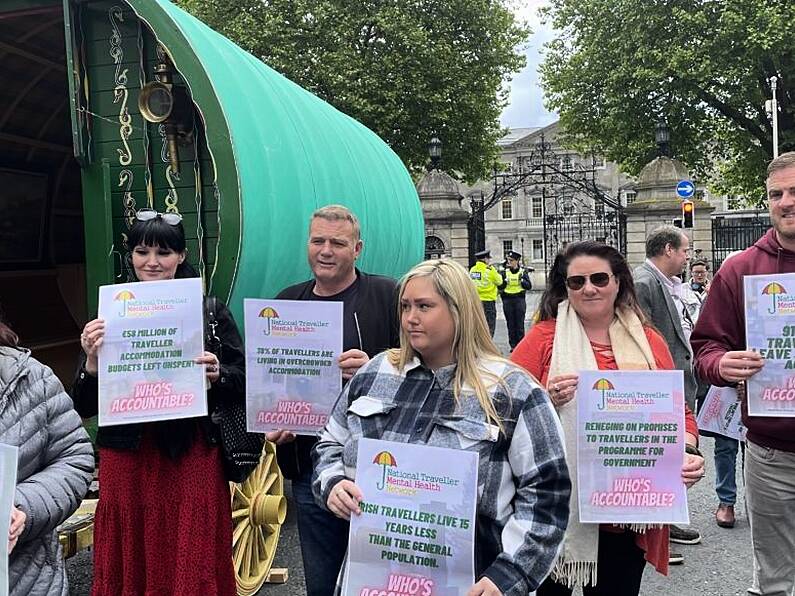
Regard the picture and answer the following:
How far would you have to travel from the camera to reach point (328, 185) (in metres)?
4.40

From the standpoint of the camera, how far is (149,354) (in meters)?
2.56

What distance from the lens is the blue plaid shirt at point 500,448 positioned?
1866 millimetres

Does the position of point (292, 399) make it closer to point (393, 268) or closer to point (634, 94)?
point (393, 268)

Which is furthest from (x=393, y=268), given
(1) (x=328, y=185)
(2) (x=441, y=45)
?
(2) (x=441, y=45)

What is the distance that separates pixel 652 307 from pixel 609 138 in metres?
20.4

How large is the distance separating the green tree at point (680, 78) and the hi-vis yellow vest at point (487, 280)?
1055cm

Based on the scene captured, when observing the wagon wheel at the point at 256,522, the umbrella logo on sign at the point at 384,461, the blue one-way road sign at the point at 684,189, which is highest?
the blue one-way road sign at the point at 684,189

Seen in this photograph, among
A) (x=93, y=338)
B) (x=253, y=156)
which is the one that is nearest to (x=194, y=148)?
(x=253, y=156)

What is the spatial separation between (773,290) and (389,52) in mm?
19309

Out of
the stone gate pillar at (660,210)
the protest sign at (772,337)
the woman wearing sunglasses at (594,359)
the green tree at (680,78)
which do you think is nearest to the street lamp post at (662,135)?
the stone gate pillar at (660,210)

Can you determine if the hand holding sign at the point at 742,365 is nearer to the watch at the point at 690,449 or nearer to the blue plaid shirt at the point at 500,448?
the watch at the point at 690,449

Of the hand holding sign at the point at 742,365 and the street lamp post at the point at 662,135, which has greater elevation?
the street lamp post at the point at 662,135

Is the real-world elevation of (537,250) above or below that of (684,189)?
above

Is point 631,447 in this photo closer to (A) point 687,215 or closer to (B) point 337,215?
(B) point 337,215
